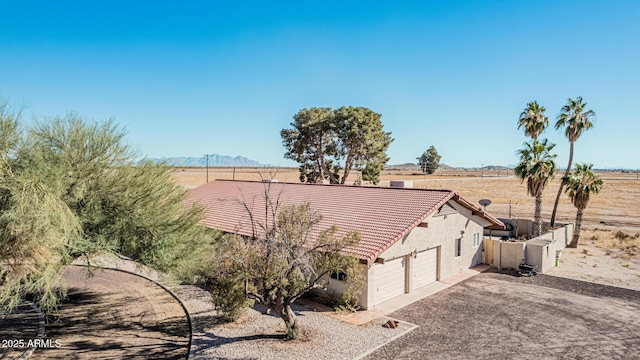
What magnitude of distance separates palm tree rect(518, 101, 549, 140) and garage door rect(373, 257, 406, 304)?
65.3 ft

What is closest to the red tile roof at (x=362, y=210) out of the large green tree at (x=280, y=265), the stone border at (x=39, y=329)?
the large green tree at (x=280, y=265)

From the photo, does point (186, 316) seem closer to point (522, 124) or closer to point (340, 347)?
point (340, 347)

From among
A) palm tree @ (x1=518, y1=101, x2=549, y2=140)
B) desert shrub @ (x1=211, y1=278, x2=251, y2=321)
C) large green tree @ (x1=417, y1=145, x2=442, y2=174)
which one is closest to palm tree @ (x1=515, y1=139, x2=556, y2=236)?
palm tree @ (x1=518, y1=101, x2=549, y2=140)

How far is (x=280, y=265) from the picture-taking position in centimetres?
1125

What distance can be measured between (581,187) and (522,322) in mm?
19242

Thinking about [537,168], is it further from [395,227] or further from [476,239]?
[395,227]

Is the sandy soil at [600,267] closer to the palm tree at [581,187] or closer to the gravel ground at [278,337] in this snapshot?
the palm tree at [581,187]

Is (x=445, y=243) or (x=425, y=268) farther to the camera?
(x=445, y=243)

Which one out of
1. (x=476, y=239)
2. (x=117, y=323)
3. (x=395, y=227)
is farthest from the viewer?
(x=476, y=239)

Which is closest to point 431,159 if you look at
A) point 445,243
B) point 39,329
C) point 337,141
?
point 337,141

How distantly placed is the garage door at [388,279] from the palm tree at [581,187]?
19054 mm

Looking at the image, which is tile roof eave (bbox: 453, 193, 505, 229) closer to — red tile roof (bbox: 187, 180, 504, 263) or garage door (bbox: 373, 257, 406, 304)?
red tile roof (bbox: 187, 180, 504, 263)

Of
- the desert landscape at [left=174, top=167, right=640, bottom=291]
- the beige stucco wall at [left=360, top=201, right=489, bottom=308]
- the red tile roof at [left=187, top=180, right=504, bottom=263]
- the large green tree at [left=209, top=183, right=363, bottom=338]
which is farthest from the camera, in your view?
the desert landscape at [left=174, top=167, right=640, bottom=291]

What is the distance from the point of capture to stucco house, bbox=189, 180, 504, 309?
52.4 ft
